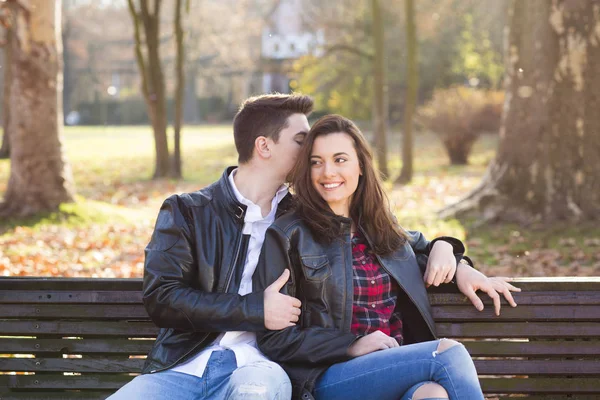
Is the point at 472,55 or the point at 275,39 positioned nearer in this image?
the point at 472,55

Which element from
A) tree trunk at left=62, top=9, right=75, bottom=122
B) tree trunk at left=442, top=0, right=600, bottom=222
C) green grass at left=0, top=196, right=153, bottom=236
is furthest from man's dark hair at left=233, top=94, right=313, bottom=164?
tree trunk at left=62, top=9, right=75, bottom=122

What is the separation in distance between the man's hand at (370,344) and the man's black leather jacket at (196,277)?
398mm

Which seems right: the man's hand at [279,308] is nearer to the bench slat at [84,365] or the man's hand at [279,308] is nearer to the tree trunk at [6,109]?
the bench slat at [84,365]

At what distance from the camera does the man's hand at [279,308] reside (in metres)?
3.30

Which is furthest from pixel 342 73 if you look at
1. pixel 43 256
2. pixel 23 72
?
pixel 43 256

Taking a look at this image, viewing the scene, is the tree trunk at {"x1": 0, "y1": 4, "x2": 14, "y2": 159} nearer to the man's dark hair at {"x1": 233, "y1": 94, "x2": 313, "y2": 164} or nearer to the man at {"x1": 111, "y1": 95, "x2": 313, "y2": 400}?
the man's dark hair at {"x1": 233, "y1": 94, "x2": 313, "y2": 164}

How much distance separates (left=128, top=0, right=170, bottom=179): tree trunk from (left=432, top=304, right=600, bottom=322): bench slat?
16002 millimetres

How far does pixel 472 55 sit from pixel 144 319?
108ft

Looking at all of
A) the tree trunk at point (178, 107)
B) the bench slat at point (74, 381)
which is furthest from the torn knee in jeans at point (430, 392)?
the tree trunk at point (178, 107)

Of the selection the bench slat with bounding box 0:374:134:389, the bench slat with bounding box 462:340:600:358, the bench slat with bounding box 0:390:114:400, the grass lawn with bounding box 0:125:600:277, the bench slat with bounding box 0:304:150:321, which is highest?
the bench slat with bounding box 0:304:150:321

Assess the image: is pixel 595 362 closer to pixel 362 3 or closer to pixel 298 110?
pixel 298 110

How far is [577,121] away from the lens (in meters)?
9.42

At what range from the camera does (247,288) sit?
11.6ft

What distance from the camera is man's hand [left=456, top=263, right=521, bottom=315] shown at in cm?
360
